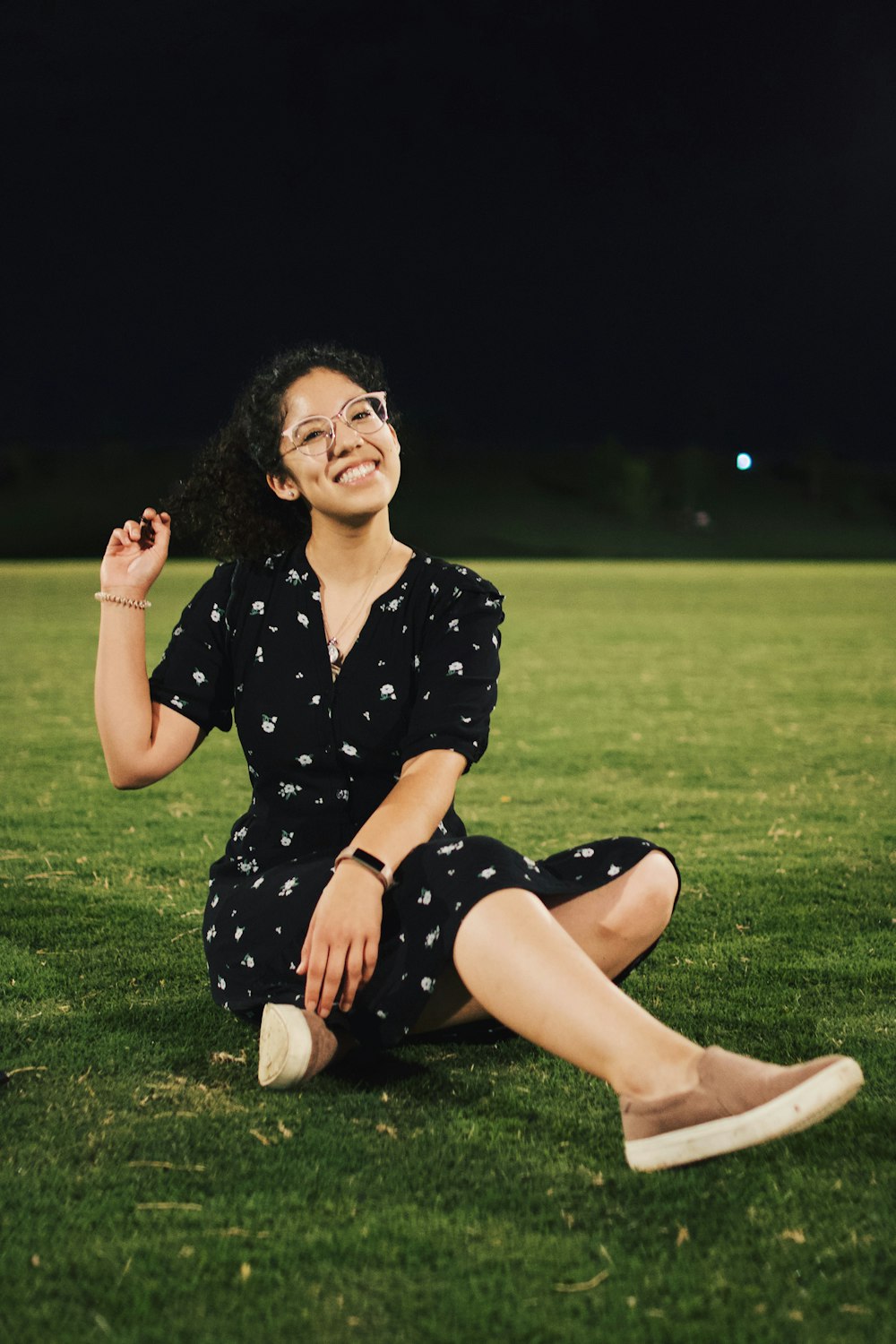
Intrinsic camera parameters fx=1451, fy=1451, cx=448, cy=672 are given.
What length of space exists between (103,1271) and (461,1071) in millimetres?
1181

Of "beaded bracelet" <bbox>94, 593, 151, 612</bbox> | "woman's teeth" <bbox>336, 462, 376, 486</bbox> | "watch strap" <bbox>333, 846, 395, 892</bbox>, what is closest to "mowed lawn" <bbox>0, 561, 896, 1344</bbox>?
"watch strap" <bbox>333, 846, 395, 892</bbox>

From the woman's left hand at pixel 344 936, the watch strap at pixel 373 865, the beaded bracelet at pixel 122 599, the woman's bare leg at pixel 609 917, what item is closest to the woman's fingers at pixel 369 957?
the woman's left hand at pixel 344 936

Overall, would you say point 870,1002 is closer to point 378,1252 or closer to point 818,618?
point 378,1252

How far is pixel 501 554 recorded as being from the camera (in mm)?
69062

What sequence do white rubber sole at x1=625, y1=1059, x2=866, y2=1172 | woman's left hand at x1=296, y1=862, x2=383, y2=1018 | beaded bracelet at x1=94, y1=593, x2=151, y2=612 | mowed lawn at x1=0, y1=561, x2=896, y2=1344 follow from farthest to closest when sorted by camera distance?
beaded bracelet at x1=94, y1=593, x2=151, y2=612 < woman's left hand at x1=296, y1=862, x2=383, y2=1018 < white rubber sole at x1=625, y1=1059, x2=866, y2=1172 < mowed lawn at x1=0, y1=561, x2=896, y2=1344

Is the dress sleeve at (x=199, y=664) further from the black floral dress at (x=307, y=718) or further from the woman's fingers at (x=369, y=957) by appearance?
the woman's fingers at (x=369, y=957)

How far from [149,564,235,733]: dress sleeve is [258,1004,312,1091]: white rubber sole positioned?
31.4 inches

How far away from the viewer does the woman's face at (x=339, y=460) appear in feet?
11.7

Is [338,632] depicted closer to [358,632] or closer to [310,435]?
[358,632]

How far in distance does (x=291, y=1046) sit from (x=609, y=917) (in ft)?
2.55

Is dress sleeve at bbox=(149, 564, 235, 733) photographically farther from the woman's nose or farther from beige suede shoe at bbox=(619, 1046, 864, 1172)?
beige suede shoe at bbox=(619, 1046, 864, 1172)

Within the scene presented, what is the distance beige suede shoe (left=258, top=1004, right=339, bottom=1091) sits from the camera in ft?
10.4

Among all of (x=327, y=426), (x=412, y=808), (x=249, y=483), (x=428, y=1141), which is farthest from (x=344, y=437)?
(x=428, y=1141)

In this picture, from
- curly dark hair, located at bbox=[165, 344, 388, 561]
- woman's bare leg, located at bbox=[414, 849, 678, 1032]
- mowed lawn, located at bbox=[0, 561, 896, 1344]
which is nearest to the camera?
mowed lawn, located at bbox=[0, 561, 896, 1344]
